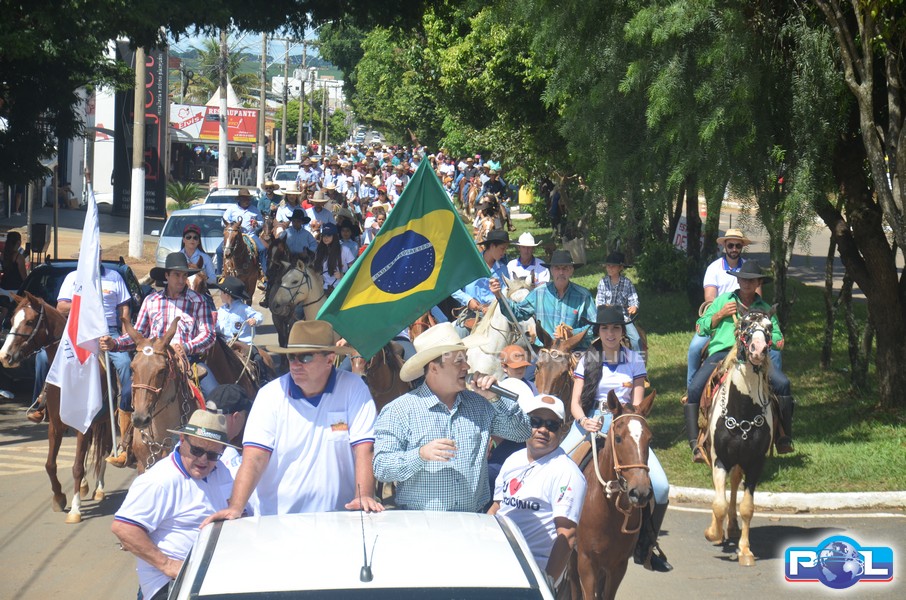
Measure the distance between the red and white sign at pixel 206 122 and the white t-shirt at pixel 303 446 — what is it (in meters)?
63.0

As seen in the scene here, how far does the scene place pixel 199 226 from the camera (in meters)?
26.4

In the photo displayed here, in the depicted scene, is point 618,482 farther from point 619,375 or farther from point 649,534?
point 619,375

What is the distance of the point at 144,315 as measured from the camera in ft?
35.2

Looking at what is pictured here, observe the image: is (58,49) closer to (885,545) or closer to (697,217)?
(697,217)

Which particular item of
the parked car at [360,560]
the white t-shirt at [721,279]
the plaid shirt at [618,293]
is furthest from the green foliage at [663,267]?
the parked car at [360,560]

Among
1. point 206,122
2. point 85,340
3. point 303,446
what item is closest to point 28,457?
point 85,340

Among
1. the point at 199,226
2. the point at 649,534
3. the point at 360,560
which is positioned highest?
the point at 199,226

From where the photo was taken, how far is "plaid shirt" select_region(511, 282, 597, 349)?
1140 centimetres

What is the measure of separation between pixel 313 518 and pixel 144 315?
6274mm

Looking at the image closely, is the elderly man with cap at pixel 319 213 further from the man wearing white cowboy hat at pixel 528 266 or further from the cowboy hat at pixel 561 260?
the cowboy hat at pixel 561 260

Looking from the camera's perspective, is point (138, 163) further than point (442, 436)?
Yes

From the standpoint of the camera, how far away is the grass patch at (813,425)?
40.0ft

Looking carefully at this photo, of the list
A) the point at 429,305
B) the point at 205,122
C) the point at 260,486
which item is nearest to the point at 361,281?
the point at 429,305

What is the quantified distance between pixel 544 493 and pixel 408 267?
2.19 metres
